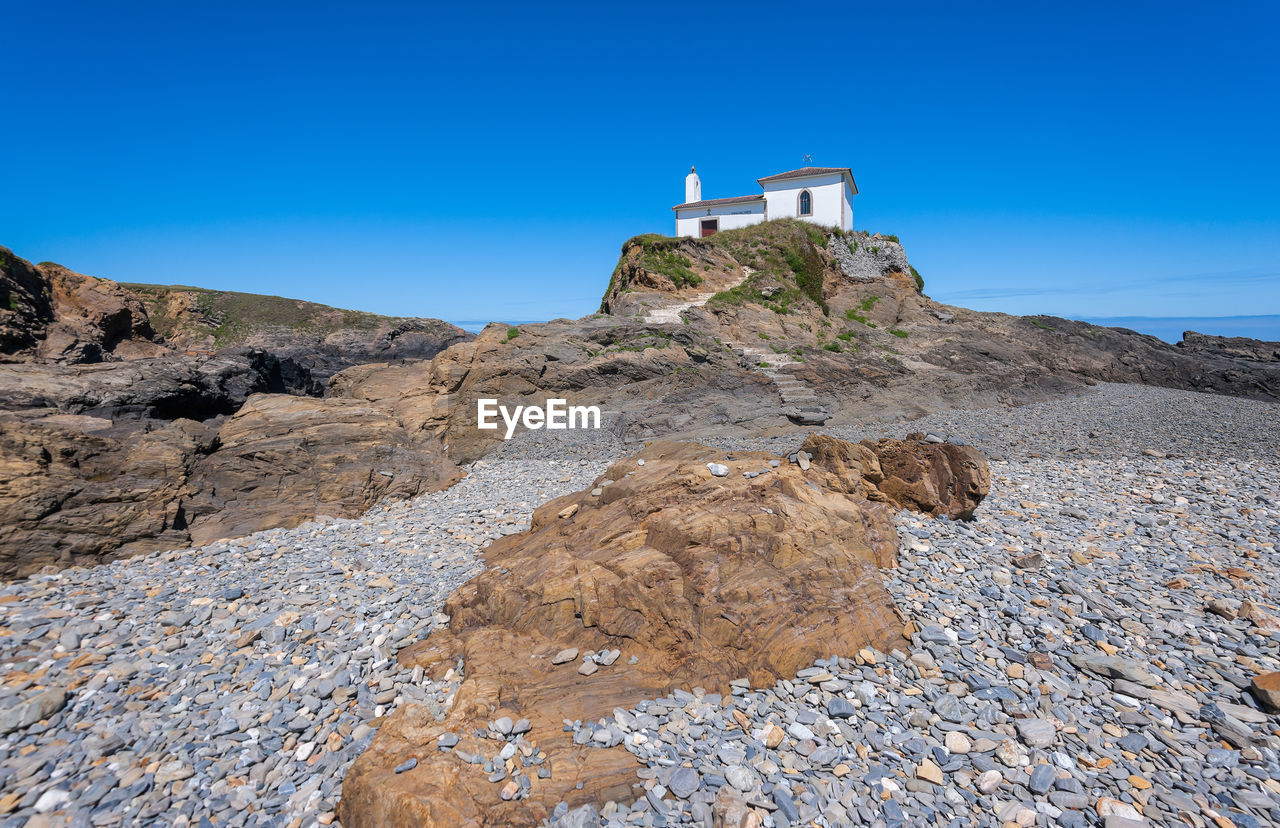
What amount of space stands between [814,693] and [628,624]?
6.56 feet

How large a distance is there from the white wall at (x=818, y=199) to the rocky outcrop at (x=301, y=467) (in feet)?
98.2

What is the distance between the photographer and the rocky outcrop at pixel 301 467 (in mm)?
11508

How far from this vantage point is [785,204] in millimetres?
36938

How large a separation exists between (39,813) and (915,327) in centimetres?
3346

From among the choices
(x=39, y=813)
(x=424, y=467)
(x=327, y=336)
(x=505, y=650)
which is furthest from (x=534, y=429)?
(x=327, y=336)

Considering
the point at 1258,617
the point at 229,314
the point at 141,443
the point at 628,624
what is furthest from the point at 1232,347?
the point at 229,314

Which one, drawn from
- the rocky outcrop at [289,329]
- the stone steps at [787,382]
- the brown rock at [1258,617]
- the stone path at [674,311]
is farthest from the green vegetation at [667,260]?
the brown rock at [1258,617]

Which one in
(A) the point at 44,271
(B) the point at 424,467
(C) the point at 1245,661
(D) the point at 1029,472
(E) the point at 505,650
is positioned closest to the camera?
(C) the point at 1245,661

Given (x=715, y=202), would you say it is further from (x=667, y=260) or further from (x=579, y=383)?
(x=579, y=383)

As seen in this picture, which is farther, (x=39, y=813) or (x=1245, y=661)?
(x=1245, y=661)

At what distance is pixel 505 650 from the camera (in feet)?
19.9

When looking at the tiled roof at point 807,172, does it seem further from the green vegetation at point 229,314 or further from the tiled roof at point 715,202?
the green vegetation at point 229,314

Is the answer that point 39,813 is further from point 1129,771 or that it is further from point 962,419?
point 962,419

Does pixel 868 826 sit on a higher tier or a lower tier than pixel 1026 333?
lower
